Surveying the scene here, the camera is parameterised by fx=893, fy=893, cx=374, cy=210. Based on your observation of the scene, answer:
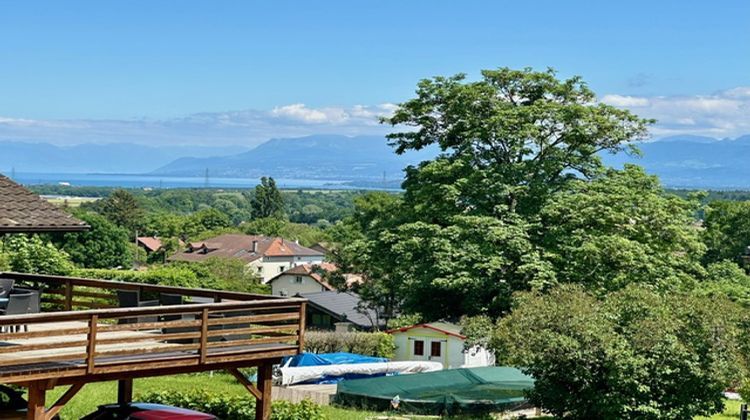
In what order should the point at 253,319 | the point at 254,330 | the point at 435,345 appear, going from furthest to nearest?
the point at 435,345 → the point at 254,330 → the point at 253,319

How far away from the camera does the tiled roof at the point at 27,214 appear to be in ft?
49.4

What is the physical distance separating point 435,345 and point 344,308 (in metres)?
20.3

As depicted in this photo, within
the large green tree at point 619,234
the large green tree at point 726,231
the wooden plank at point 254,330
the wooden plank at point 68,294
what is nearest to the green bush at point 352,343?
the large green tree at point 619,234

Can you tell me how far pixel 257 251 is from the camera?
345ft

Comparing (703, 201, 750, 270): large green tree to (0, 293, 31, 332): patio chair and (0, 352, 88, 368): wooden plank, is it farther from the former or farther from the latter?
(0, 352, 88, 368): wooden plank

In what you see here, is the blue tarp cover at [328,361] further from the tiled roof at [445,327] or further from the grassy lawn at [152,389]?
the tiled roof at [445,327]

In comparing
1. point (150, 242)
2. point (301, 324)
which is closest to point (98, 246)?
point (150, 242)

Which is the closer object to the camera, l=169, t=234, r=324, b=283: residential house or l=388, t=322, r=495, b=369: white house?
l=388, t=322, r=495, b=369: white house

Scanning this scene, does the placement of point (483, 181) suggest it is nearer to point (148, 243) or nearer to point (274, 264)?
point (274, 264)

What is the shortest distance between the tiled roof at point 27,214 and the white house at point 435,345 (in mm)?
22466

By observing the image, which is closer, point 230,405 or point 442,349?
point 230,405

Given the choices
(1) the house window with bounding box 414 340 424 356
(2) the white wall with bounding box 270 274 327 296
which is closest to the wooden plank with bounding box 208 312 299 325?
(1) the house window with bounding box 414 340 424 356

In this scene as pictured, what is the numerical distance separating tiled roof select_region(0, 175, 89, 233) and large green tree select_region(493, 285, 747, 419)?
11.2 meters

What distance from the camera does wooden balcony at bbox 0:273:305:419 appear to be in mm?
11500
